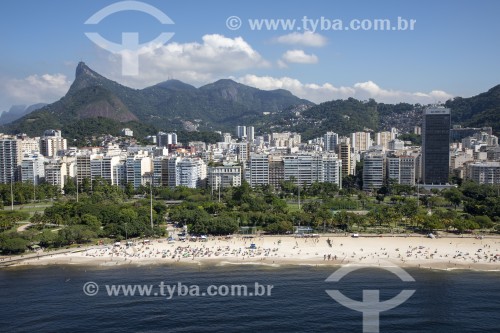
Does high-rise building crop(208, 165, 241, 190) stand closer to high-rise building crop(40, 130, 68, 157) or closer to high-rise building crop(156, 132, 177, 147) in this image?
high-rise building crop(40, 130, 68, 157)

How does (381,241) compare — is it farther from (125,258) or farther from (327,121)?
(327,121)

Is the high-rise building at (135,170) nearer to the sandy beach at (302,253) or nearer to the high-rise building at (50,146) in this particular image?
the high-rise building at (50,146)

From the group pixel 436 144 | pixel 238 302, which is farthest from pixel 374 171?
pixel 238 302

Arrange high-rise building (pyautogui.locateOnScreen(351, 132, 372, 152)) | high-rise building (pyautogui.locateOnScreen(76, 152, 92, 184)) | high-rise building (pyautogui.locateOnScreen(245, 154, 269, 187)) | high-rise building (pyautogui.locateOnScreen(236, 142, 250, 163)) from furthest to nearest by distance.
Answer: high-rise building (pyautogui.locateOnScreen(351, 132, 372, 152)) < high-rise building (pyautogui.locateOnScreen(236, 142, 250, 163)) < high-rise building (pyautogui.locateOnScreen(76, 152, 92, 184)) < high-rise building (pyautogui.locateOnScreen(245, 154, 269, 187))
